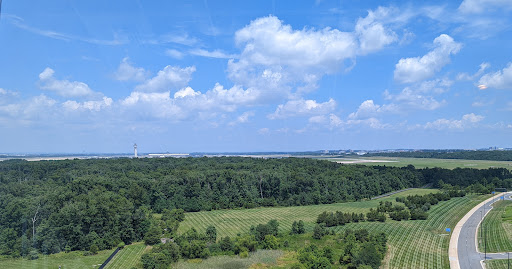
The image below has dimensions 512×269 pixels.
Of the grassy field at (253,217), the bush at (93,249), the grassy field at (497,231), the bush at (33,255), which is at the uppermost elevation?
the bush at (33,255)

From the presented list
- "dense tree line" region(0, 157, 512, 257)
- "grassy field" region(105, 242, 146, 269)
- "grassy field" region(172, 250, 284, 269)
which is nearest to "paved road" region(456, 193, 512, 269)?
"grassy field" region(172, 250, 284, 269)

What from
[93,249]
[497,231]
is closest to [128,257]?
[93,249]

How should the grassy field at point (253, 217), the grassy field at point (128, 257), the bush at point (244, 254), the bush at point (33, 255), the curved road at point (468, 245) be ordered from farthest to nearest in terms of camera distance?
the grassy field at point (253, 217)
the bush at point (244, 254)
the grassy field at point (128, 257)
the curved road at point (468, 245)
the bush at point (33, 255)

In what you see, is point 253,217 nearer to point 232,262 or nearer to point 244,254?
point 244,254

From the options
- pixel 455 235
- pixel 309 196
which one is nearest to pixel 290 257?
pixel 455 235

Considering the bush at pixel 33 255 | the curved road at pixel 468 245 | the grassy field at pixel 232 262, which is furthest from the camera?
the grassy field at pixel 232 262

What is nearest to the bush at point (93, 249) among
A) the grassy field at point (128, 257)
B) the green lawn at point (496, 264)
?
the grassy field at point (128, 257)

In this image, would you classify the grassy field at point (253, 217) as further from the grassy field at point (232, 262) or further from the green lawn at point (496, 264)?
the green lawn at point (496, 264)
